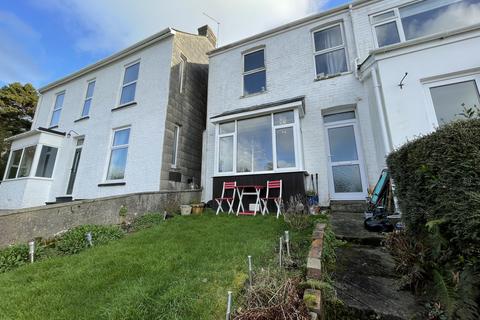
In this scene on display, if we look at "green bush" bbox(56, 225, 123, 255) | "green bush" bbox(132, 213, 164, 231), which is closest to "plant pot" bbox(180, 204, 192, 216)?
"green bush" bbox(132, 213, 164, 231)

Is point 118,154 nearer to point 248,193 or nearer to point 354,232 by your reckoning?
point 248,193

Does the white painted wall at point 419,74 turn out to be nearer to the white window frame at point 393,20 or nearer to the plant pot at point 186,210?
the white window frame at point 393,20

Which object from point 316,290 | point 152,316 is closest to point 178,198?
point 152,316

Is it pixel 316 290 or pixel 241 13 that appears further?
pixel 241 13

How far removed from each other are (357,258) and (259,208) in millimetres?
3878

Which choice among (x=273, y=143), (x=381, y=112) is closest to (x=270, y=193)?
(x=273, y=143)

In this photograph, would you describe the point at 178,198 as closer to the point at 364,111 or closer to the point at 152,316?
the point at 152,316

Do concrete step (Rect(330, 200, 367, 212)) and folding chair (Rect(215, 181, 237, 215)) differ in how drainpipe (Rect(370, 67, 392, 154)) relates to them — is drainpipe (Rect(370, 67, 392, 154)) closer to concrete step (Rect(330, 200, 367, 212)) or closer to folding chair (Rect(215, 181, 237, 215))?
concrete step (Rect(330, 200, 367, 212))

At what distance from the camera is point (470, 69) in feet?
15.9

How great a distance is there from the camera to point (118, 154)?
8.96m

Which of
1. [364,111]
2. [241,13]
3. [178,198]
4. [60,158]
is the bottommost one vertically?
[178,198]

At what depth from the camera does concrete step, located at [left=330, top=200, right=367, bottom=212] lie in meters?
5.66

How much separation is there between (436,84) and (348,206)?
11.9 ft

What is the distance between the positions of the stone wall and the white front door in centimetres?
570
